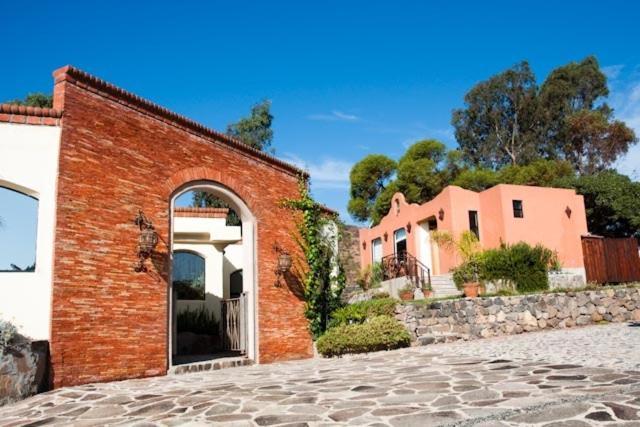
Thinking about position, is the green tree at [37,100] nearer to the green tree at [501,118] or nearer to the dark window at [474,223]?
the dark window at [474,223]

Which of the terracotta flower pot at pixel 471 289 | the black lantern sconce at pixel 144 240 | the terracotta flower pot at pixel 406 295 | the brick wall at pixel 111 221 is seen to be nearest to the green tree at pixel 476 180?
the terracotta flower pot at pixel 406 295

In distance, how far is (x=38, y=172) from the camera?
7469 millimetres

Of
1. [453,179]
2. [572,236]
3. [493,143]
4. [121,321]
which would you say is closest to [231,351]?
[121,321]

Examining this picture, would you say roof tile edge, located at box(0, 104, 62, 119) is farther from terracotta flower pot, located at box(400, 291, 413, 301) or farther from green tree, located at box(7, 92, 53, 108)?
green tree, located at box(7, 92, 53, 108)

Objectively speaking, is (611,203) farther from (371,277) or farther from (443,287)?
(371,277)

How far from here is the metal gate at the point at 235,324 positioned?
429 inches

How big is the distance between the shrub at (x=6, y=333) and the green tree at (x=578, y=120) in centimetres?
3442

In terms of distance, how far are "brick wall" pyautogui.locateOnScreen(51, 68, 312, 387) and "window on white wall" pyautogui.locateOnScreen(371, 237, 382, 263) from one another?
16.5 meters

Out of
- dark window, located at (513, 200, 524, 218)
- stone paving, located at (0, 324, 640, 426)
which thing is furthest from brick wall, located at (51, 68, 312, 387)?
dark window, located at (513, 200, 524, 218)

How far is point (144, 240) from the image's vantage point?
8.46 meters

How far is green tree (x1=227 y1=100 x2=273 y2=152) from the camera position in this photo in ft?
93.8

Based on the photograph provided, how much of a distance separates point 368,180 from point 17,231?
26132 mm

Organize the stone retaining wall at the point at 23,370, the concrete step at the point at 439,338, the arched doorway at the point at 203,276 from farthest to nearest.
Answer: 1. the arched doorway at the point at 203,276
2. the concrete step at the point at 439,338
3. the stone retaining wall at the point at 23,370

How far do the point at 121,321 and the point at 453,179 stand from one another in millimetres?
25333
